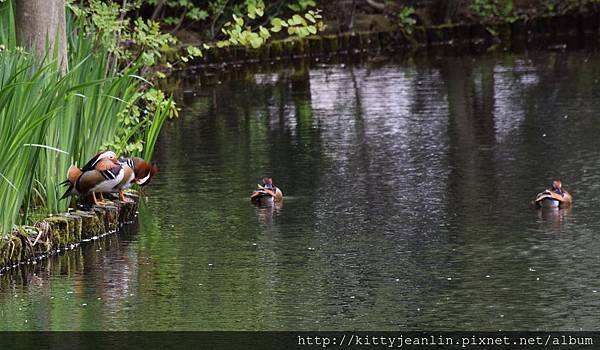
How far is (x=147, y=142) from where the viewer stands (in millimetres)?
13297

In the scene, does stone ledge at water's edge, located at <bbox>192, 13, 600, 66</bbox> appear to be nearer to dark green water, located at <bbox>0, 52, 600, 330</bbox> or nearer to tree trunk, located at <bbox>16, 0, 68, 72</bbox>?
dark green water, located at <bbox>0, 52, 600, 330</bbox>

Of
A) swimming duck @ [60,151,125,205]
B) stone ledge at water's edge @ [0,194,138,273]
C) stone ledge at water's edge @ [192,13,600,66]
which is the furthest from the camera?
stone ledge at water's edge @ [192,13,600,66]

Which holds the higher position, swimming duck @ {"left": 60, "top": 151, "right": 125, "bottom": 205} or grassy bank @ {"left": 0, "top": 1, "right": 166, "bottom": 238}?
grassy bank @ {"left": 0, "top": 1, "right": 166, "bottom": 238}

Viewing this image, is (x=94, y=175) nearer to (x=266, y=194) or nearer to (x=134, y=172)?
(x=134, y=172)

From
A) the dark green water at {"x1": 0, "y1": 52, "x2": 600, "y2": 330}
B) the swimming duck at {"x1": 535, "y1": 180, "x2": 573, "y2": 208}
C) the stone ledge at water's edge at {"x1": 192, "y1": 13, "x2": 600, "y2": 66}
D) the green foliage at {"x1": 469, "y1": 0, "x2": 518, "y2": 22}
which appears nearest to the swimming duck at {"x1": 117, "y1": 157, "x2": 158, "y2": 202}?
the dark green water at {"x1": 0, "y1": 52, "x2": 600, "y2": 330}

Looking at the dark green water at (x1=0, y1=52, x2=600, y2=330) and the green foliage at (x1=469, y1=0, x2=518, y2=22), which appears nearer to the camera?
the dark green water at (x1=0, y1=52, x2=600, y2=330)

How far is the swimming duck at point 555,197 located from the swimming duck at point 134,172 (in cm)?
328

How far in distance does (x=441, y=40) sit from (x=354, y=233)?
Answer: 74.5 ft

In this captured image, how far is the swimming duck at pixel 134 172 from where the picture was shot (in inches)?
479

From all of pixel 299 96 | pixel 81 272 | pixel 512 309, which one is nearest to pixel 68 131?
pixel 81 272

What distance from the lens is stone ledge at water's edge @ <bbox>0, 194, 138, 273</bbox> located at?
10.7 meters

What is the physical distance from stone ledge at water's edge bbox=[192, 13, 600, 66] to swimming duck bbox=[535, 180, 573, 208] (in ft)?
55.2

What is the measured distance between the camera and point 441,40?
112 ft

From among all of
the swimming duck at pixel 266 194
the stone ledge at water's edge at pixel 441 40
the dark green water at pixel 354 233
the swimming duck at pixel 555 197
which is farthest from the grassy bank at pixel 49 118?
the stone ledge at water's edge at pixel 441 40
